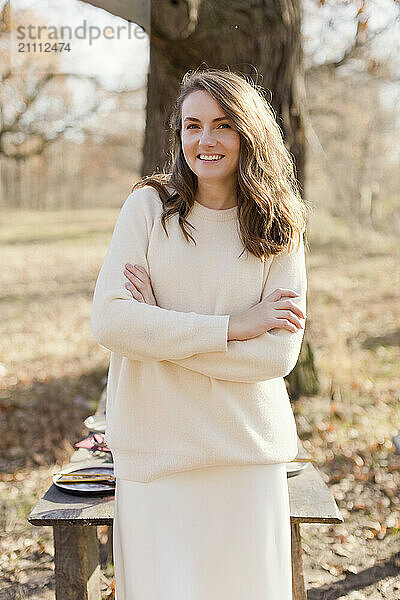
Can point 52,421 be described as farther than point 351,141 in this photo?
No

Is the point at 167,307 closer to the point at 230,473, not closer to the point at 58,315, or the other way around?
the point at 230,473

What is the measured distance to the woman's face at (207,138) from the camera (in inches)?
86.1

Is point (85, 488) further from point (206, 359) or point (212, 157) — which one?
point (212, 157)

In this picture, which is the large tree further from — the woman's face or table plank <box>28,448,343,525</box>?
table plank <box>28,448,343,525</box>

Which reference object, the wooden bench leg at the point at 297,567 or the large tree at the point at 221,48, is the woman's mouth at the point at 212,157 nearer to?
the wooden bench leg at the point at 297,567

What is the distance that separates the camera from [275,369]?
7.29 ft

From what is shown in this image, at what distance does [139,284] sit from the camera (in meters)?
2.20

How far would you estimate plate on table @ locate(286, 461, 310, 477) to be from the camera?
3.01m

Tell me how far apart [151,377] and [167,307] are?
0.75ft

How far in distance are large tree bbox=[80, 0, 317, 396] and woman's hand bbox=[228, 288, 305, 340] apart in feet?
7.62

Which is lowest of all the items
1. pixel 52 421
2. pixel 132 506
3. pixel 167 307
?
pixel 52 421

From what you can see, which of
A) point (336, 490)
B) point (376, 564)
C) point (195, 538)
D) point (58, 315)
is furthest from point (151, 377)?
point (58, 315)

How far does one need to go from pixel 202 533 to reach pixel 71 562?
754 millimetres

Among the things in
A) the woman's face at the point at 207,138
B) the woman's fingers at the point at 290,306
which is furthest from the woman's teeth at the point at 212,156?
the woman's fingers at the point at 290,306
